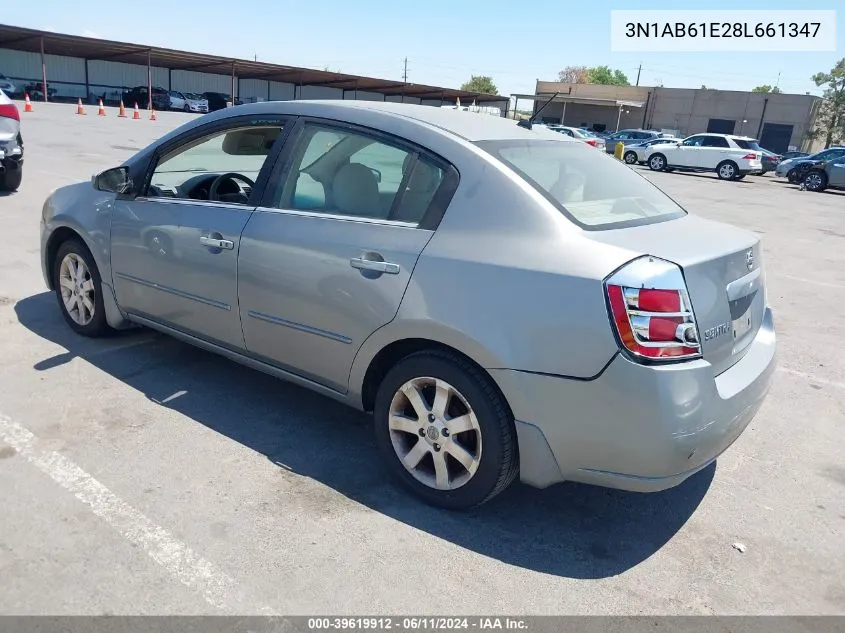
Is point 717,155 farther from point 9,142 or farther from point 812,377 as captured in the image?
point 9,142

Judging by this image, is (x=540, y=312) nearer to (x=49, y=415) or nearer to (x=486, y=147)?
(x=486, y=147)

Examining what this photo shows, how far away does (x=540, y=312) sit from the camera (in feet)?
8.45

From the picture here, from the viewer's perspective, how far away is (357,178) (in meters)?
3.31

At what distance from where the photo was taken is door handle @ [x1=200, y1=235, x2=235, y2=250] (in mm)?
3520

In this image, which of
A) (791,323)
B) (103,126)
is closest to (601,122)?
(103,126)

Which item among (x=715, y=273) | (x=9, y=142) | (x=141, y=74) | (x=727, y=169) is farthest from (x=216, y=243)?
(x=141, y=74)

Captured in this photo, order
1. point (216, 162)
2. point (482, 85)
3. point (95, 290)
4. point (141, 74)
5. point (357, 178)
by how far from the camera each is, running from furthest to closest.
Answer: point (482, 85) → point (141, 74) → point (216, 162) → point (95, 290) → point (357, 178)

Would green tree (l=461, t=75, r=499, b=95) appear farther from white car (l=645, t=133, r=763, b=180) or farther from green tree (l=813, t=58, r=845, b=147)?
white car (l=645, t=133, r=763, b=180)

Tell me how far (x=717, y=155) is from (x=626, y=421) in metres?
27.8

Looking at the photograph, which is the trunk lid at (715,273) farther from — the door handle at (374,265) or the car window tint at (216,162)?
the car window tint at (216,162)

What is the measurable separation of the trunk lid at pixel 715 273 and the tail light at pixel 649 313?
9 cm

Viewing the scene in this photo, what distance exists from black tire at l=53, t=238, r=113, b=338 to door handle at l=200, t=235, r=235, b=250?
1.19m

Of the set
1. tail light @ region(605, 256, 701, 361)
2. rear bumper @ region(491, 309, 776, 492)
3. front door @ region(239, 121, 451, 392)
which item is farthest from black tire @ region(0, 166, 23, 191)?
tail light @ region(605, 256, 701, 361)

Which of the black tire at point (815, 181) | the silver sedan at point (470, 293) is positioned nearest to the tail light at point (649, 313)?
the silver sedan at point (470, 293)
